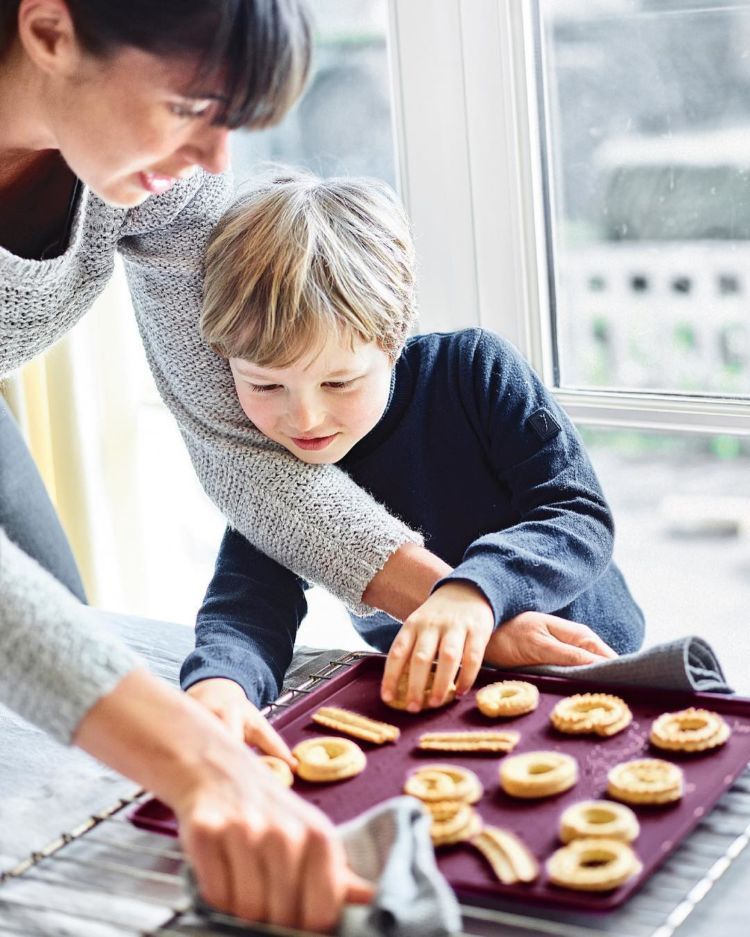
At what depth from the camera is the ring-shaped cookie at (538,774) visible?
933 mm

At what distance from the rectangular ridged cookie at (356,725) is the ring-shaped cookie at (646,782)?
0.19 m

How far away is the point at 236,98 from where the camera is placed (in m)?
0.97

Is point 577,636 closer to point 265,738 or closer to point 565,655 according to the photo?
point 565,655

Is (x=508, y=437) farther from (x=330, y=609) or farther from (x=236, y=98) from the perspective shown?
(x=330, y=609)

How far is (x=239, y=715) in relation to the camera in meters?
1.08

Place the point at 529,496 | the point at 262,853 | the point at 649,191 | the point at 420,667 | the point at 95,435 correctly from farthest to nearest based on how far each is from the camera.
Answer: the point at 95,435 < the point at 649,191 < the point at 529,496 < the point at 420,667 < the point at 262,853

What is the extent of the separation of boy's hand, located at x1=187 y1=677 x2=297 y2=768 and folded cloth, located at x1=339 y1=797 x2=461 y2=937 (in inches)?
8.0

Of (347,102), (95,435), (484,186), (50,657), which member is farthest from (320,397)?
(95,435)

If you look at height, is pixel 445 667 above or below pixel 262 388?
below

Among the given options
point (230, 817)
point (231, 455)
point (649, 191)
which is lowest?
point (230, 817)

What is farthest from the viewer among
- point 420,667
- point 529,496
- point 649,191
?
point 649,191

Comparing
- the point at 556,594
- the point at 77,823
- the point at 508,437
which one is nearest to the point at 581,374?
the point at 508,437

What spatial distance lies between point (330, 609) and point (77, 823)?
1537mm

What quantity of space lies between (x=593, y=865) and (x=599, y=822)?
49 mm
